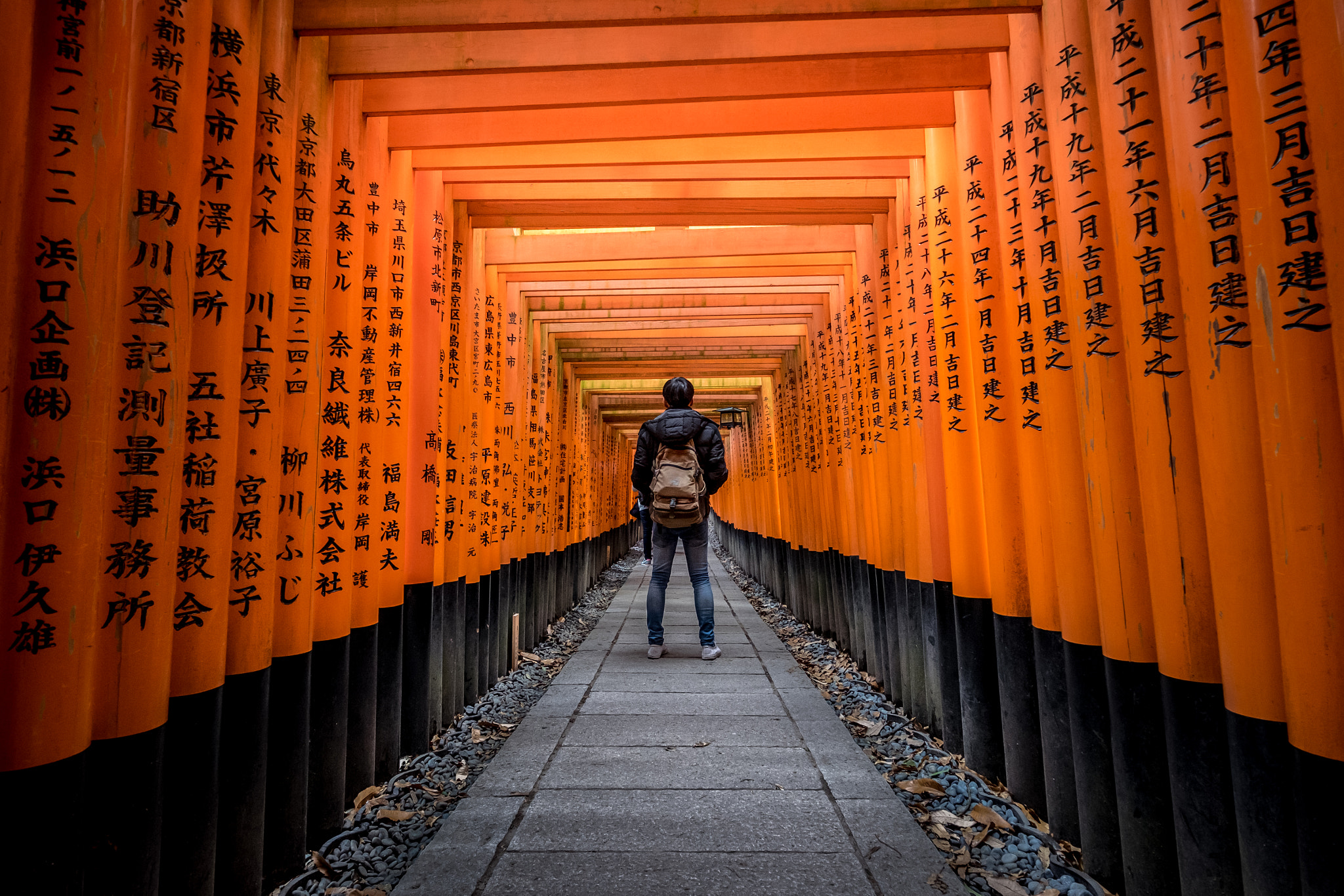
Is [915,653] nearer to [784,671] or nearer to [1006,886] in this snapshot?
[784,671]

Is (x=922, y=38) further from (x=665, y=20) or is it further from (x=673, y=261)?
(x=673, y=261)

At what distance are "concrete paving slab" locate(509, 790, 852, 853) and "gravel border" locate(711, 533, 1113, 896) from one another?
1.46ft

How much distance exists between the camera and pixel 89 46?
4.99 ft

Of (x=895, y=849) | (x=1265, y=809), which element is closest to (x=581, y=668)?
(x=895, y=849)

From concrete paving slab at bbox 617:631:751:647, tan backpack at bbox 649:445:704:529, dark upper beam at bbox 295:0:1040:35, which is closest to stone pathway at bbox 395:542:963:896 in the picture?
tan backpack at bbox 649:445:704:529

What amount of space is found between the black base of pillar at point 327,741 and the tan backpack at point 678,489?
2813mm

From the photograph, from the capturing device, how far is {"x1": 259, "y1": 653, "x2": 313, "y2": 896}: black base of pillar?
89.6 inches

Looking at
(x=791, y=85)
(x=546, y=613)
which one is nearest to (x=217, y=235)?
(x=791, y=85)

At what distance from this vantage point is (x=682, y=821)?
2.49 metres

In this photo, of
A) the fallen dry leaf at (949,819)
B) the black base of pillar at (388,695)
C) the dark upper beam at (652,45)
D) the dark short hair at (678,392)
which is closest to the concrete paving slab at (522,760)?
the black base of pillar at (388,695)

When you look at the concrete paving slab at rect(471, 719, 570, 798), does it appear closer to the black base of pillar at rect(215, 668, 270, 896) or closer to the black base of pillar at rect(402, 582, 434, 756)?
the black base of pillar at rect(402, 582, 434, 756)

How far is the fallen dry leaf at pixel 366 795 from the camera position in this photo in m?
2.77

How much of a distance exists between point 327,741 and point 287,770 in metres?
0.26

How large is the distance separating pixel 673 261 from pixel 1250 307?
4.28m
